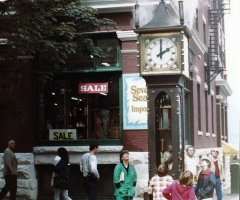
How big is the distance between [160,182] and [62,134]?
29.3ft

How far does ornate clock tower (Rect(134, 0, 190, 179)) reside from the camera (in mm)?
10648

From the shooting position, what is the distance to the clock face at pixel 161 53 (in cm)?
1077

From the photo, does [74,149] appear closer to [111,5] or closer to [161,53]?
[111,5]

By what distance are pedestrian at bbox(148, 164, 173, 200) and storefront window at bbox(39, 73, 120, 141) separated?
8.08 m

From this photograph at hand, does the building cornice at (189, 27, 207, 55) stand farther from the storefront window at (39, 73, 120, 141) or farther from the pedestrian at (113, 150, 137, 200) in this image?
the pedestrian at (113, 150, 137, 200)

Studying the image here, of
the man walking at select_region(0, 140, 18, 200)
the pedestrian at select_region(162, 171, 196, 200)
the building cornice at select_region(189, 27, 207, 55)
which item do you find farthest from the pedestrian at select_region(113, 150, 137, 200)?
the building cornice at select_region(189, 27, 207, 55)

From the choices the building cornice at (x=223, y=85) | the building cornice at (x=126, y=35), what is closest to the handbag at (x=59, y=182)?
the building cornice at (x=126, y=35)

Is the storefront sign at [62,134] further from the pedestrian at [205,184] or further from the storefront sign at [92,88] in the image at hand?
the pedestrian at [205,184]

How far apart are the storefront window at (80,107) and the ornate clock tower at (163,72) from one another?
702cm

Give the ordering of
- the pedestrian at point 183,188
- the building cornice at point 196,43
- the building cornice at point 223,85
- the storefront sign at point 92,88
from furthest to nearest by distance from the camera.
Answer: the building cornice at point 223,85 < the building cornice at point 196,43 < the storefront sign at point 92,88 < the pedestrian at point 183,188

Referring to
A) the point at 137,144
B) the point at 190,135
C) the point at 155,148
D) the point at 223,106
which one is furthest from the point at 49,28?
the point at 223,106

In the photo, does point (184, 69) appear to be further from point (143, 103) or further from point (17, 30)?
point (143, 103)

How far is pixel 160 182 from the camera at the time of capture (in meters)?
9.81

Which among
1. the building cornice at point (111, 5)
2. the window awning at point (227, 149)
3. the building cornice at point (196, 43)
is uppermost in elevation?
the building cornice at point (111, 5)
